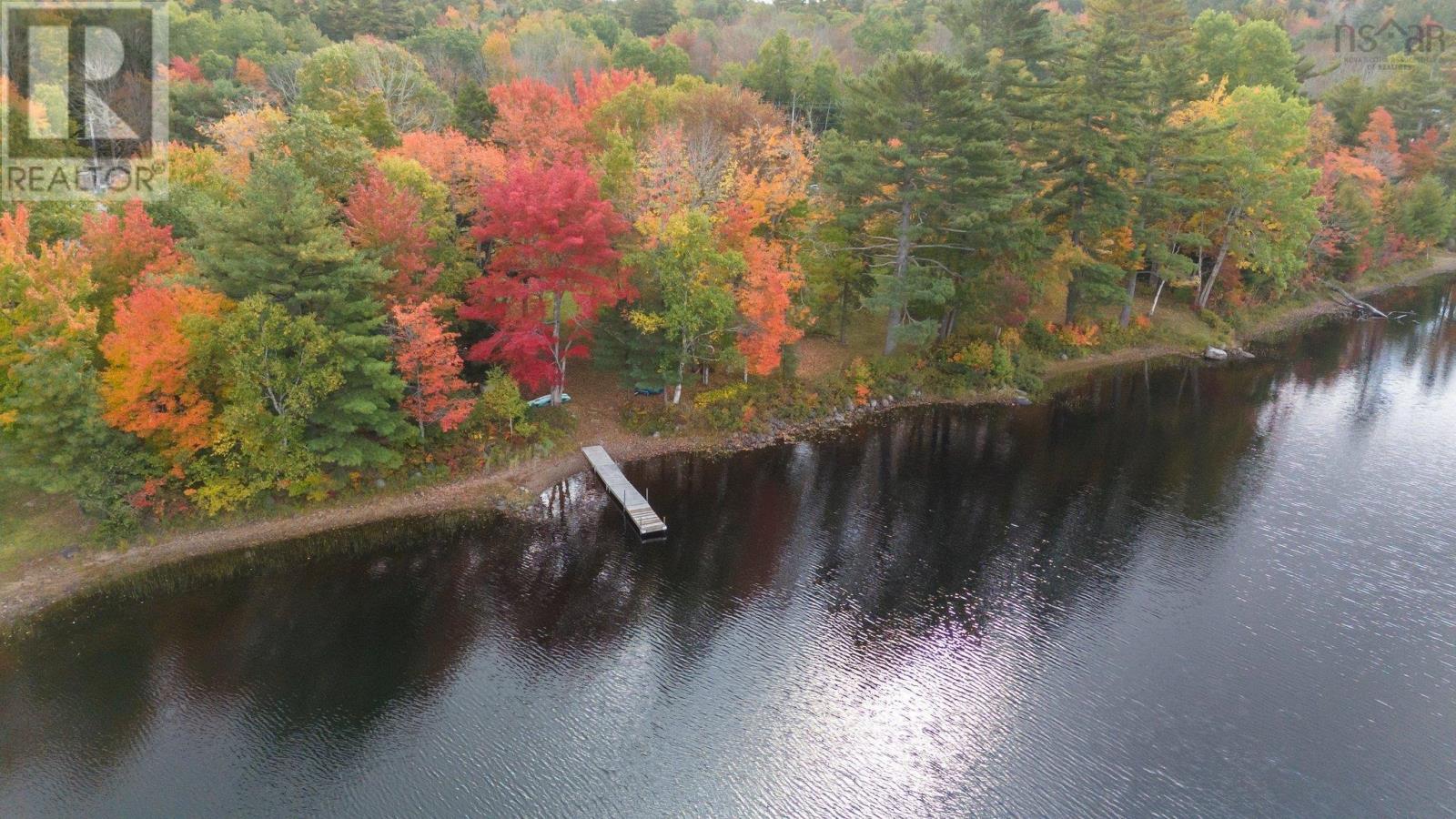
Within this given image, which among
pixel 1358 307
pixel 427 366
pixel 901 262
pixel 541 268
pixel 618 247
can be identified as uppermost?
pixel 1358 307

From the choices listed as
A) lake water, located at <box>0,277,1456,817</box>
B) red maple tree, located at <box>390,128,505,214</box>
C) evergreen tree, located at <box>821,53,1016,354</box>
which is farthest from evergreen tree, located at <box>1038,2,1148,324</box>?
red maple tree, located at <box>390,128,505,214</box>

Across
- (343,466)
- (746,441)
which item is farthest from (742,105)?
(343,466)

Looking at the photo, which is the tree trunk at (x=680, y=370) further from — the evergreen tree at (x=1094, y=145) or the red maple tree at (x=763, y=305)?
the evergreen tree at (x=1094, y=145)

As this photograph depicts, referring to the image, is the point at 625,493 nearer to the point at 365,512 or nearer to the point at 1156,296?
the point at 365,512

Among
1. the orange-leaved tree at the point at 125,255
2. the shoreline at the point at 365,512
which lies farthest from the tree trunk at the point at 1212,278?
the orange-leaved tree at the point at 125,255

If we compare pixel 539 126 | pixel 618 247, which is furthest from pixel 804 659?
pixel 539 126

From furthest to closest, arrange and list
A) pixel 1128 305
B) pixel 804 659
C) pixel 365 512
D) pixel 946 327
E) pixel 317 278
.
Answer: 1. pixel 1128 305
2. pixel 946 327
3. pixel 365 512
4. pixel 317 278
5. pixel 804 659
